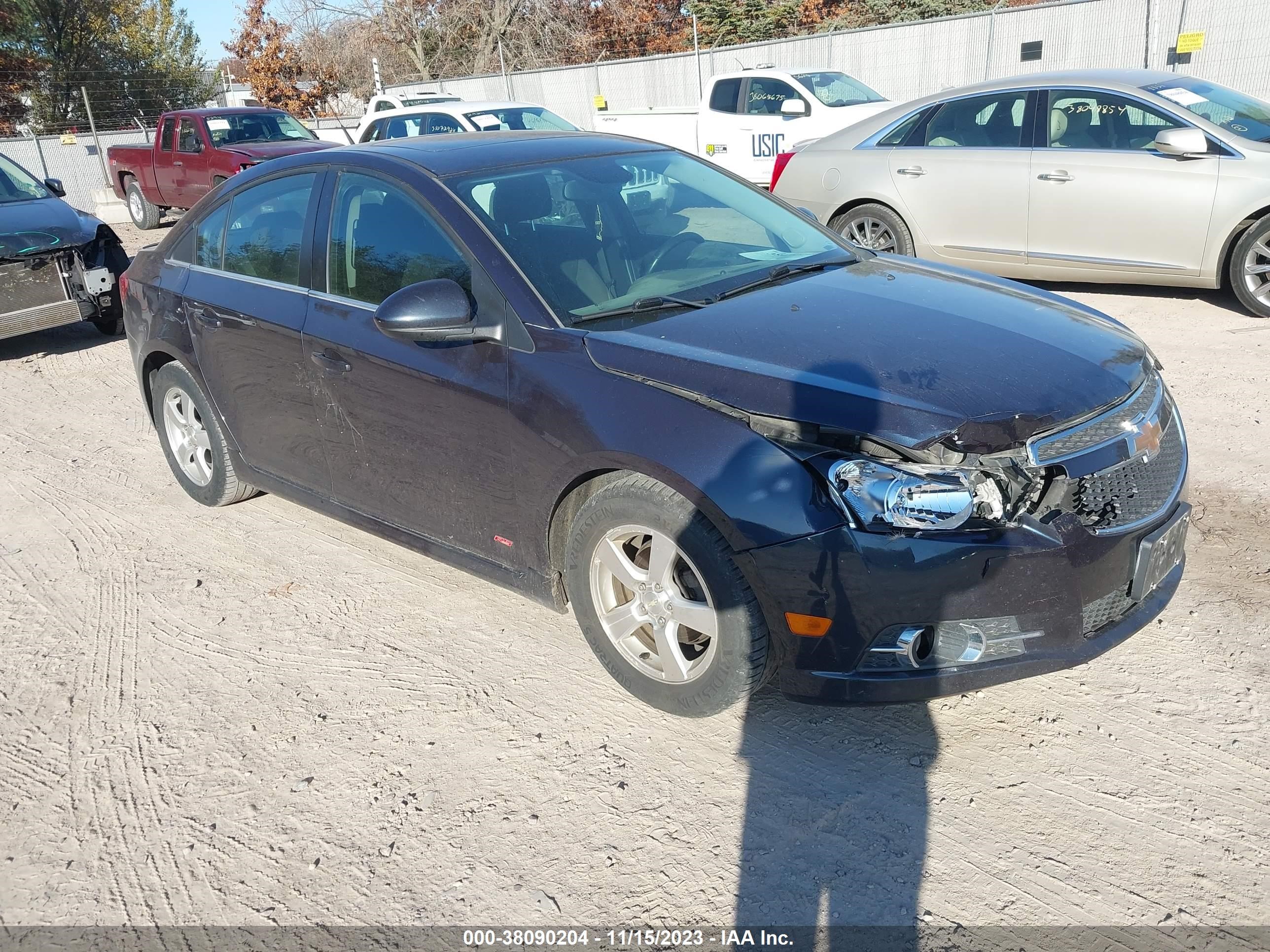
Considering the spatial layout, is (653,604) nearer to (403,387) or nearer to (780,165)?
(403,387)

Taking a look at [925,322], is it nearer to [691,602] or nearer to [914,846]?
[691,602]

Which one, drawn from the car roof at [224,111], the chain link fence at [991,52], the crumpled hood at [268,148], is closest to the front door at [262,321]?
the crumpled hood at [268,148]

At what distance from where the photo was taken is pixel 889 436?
2.84 metres

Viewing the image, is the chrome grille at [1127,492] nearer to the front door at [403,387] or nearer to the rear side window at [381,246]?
the front door at [403,387]

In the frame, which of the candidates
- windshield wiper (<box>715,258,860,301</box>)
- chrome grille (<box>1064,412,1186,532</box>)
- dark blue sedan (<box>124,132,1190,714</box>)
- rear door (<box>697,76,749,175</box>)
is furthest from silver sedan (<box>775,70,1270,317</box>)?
rear door (<box>697,76,749,175</box>)

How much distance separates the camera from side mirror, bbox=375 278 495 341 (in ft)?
11.4

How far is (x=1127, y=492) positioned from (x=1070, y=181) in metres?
5.41

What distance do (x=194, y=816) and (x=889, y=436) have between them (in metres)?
2.31

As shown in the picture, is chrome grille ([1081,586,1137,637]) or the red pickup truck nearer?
chrome grille ([1081,586,1137,637])

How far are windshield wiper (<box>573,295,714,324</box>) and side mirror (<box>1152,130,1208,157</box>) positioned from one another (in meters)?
5.17

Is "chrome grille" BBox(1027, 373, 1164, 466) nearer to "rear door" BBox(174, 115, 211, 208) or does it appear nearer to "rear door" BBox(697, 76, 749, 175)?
"rear door" BBox(697, 76, 749, 175)

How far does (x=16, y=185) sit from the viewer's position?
31.3 feet

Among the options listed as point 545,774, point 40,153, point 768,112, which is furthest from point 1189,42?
point 40,153

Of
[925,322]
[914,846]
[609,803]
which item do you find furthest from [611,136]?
[914,846]
